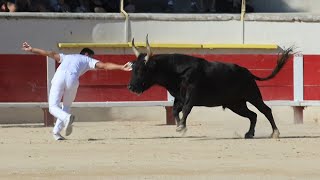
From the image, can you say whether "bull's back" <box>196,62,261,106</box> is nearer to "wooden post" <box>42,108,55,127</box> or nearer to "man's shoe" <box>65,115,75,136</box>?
"man's shoe" <box>65,115,75,136</box>

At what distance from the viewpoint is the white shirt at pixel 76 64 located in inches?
420

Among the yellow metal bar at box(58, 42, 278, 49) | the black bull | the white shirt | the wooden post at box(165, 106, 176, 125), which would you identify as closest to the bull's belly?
Answer: the black bull

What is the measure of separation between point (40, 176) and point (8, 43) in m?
6.51

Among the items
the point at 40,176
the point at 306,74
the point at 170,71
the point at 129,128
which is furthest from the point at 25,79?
the point at 40,176

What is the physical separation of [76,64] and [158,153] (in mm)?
1867

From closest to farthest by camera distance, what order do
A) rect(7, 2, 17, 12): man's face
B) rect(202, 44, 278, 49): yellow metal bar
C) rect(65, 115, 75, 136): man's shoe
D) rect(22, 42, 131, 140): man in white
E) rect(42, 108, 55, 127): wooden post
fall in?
rect(65, 115, 75, 136): man's shoe
rect(22, 42, 131, 140): man in white
rect(42, 108, 55, 127): wooden post
rect(7, 2, 17, 12): man's face
rect(202, 44, 278, 49): yellow metal bar

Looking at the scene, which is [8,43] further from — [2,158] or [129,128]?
[2,158]

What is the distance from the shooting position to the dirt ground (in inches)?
311

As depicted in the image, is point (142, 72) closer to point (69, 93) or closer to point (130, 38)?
point (69, 93)

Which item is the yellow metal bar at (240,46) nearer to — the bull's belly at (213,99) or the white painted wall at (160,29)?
the white painted wall at (160,29)

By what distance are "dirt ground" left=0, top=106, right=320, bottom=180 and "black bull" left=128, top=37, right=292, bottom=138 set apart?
18.6 inches

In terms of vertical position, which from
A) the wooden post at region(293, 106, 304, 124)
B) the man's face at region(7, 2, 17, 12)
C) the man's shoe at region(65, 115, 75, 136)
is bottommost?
the wooden post at region(293, 106, 304, 124)

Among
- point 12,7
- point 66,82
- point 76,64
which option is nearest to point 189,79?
point 76,64

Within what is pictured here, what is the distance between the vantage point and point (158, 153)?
370 inches
